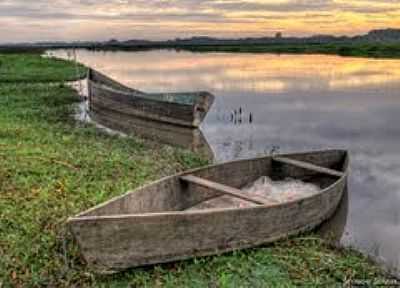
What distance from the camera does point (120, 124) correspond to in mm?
16500

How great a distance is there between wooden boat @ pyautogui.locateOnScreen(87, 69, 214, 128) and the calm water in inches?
31.5

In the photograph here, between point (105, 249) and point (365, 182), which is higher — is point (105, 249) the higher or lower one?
the higher one

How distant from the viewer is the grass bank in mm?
5105

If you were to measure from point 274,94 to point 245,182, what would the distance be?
17975 mm

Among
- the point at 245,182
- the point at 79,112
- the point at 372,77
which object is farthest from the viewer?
the point at 372,77

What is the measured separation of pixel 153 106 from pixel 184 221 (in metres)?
11.8

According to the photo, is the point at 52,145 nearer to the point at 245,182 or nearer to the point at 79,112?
the point at 245,182

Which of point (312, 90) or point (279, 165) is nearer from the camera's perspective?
point (279, 165)

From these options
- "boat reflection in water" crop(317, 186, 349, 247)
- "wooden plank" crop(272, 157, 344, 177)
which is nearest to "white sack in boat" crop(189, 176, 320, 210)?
"wooden plank" crop(272, 157, 344, 177)

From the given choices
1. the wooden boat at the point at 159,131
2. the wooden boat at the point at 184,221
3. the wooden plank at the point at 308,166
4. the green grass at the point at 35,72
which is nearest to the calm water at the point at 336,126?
the wooden boat at the point at 159,131

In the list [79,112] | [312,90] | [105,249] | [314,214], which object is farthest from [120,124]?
[312,90]

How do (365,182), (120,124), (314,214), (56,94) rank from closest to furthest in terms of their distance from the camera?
1. (314,214)
2. (365,182)
3. (120,124)
4. (56,94)

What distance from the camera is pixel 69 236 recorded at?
5.74m

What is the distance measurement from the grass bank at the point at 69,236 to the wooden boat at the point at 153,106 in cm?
336
